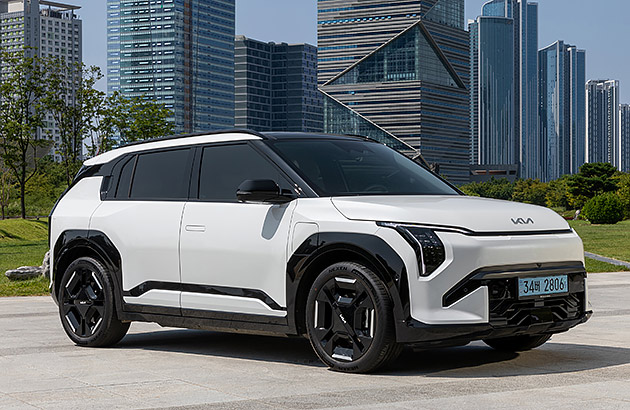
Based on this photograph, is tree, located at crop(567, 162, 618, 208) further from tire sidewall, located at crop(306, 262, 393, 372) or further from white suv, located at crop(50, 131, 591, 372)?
tire sidewall, located at crop(306, 262, 393, 372)

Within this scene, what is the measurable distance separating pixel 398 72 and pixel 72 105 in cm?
12820

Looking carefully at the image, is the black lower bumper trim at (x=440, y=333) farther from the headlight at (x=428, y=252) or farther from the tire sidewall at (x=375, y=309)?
the headlight at (x=428, y=252)

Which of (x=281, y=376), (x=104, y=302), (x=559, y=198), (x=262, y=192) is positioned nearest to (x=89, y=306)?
(x=104, y=302)

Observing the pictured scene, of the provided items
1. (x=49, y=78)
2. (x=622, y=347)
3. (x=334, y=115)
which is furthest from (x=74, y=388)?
(x=334, y=115)

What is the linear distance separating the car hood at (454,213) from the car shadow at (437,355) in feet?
3.39

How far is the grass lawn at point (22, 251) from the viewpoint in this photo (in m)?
14.6

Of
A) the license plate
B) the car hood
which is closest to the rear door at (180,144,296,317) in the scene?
the car hood

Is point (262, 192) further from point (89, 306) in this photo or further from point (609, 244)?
point (609, 244)

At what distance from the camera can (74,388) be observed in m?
6.00

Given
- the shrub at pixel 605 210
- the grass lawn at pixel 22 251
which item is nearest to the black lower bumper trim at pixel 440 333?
the grass lawn at pixel 22 251

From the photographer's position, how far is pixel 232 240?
23.4 feet

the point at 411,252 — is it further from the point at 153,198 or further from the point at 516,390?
the point at 153,198

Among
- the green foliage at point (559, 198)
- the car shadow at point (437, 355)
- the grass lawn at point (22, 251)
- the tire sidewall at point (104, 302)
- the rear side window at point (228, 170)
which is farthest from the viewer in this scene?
the green foliage at point (559, 198)

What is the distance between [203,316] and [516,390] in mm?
2655
